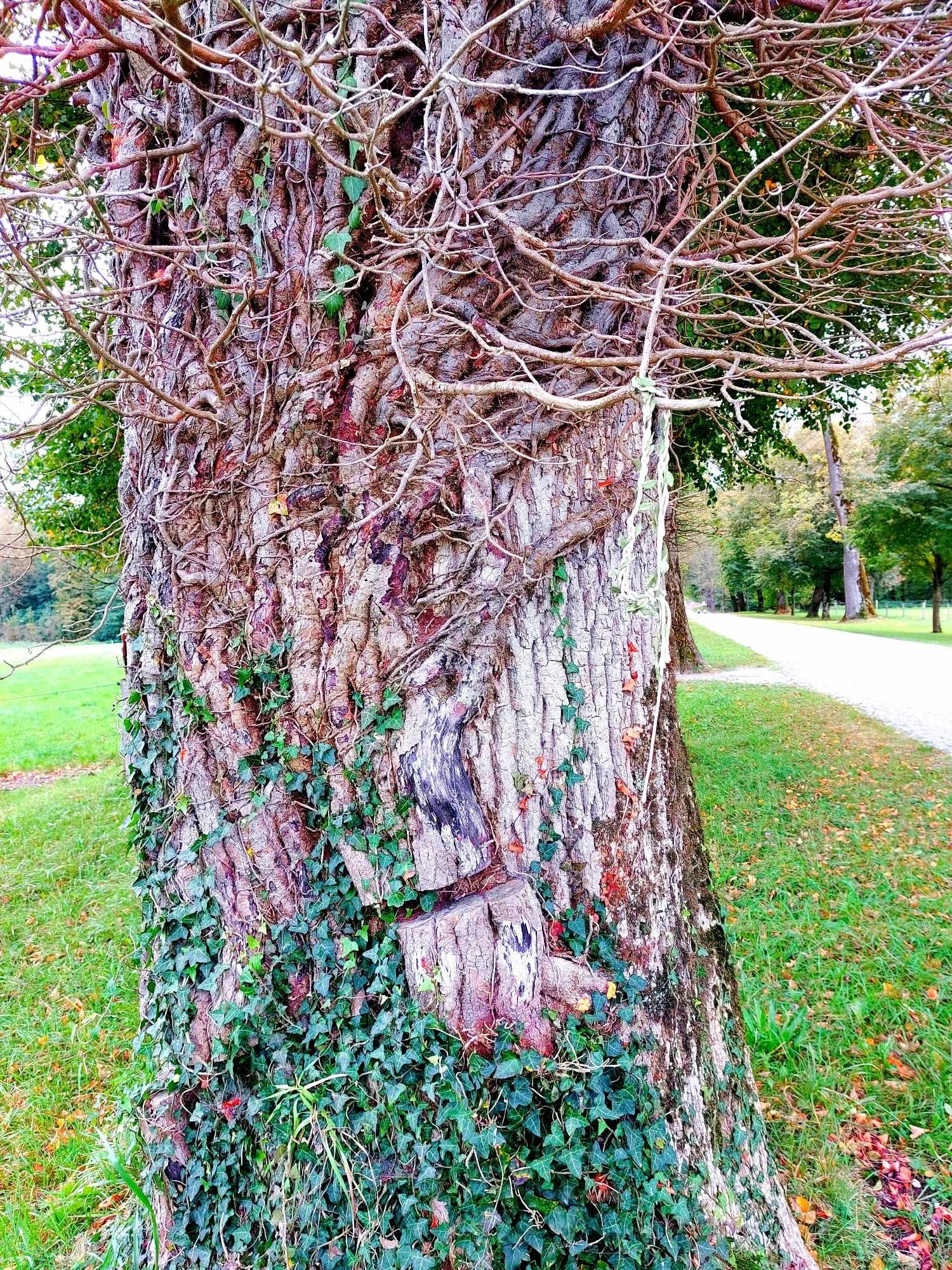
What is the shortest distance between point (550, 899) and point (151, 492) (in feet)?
5.64

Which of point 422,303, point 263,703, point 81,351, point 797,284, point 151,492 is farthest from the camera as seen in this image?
point 81,351

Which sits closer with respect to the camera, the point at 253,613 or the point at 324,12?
the point at 324,12

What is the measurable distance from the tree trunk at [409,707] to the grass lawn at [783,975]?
0.91 m

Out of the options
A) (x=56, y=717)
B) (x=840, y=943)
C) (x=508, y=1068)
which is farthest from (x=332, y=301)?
(x=56, y=717)

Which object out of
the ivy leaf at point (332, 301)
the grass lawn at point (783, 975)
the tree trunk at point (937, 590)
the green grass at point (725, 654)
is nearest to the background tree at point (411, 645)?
the ivy leaf at point (332, 301)

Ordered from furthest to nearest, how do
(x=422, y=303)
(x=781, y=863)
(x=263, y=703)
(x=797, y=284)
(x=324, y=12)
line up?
(x=781, y=863) < (x=797, y=284) < (x=263, y=703) < (x=422, y=303) < (x=324, y=12)

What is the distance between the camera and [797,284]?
4.43 meters

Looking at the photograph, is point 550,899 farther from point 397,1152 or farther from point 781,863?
point 781,863

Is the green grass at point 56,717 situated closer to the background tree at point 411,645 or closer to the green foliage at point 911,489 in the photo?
the background tree at point 411,645

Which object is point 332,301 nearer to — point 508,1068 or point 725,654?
point 508,1068

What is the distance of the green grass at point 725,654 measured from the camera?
1731 cm

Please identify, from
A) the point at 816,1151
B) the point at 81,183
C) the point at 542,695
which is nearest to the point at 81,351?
the point at 81,183

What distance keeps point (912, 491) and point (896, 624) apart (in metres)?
11.3

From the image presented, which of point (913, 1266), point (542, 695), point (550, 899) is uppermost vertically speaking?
point (542, 695)
